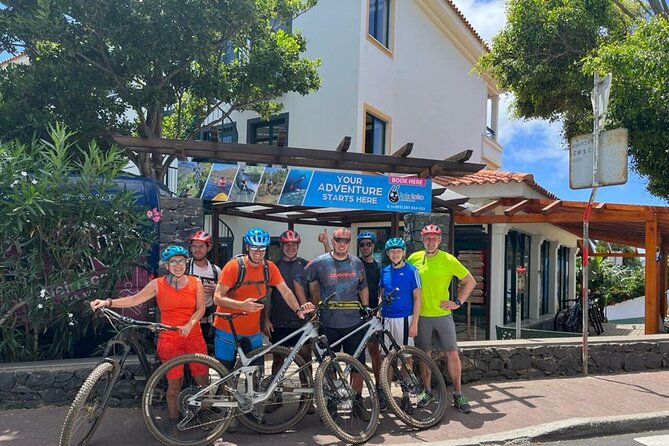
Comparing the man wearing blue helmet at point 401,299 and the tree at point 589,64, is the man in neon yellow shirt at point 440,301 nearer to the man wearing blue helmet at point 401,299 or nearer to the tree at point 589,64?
the man wearing blue helmet at point 401,299

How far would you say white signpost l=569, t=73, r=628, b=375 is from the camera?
6.39m

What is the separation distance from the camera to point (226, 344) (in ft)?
16.1

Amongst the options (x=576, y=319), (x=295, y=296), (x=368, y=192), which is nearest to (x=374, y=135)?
(x=368, y=192)

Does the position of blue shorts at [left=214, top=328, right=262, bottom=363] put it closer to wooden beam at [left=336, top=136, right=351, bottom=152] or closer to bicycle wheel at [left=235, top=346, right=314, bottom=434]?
bicycle wheel at [left=235, top=346, right=314, bottom=434]

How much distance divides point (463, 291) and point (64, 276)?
4.21 meters

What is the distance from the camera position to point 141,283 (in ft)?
21.0

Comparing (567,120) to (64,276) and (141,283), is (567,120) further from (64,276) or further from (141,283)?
(64,276)

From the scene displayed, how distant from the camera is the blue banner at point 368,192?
6594mm

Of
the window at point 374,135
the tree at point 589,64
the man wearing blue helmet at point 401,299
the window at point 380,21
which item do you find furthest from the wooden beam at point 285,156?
the window at point 380,21

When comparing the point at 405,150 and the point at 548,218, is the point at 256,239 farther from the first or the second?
the point at 548,218

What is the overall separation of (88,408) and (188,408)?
0.76 m

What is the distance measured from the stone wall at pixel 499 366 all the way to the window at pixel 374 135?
20.6 ft

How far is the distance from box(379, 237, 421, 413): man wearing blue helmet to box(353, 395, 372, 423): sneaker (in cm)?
74

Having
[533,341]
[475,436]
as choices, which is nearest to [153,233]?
[475,436]
